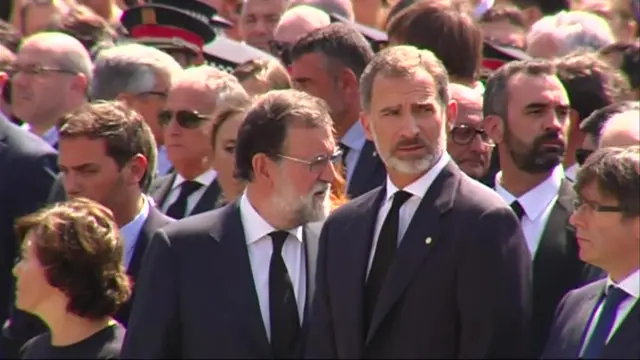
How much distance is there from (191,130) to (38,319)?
162 centimetres

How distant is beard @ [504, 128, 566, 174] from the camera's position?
789 centimetres

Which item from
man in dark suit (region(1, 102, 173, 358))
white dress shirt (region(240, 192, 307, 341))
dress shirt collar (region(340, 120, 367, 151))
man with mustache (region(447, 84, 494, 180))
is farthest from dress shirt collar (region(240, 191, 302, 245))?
dress shirt collar (region(340, 120, 367, 151))

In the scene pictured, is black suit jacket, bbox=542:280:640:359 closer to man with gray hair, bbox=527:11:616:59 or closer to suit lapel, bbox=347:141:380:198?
suit lapel, bbox=347:141:380:198

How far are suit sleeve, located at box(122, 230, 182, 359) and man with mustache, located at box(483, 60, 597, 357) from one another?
59.2 inches

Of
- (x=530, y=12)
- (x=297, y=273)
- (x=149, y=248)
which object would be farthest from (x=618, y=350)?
(x=530, y=12)

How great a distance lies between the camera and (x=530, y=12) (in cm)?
1286

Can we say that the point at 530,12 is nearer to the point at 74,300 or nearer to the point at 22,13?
the point at 22,13

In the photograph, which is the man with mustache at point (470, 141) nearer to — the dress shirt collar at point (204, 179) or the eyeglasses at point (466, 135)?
the eyeglasses at point (466, 135)

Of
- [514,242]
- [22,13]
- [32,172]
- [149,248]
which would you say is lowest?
[22,13]

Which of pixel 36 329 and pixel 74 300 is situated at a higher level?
pixel 74 300

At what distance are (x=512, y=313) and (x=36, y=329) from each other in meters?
2.41

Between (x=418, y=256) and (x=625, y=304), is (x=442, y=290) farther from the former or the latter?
(x=625, y=304)

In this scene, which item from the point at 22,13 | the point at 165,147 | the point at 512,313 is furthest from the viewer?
the point at 22,13

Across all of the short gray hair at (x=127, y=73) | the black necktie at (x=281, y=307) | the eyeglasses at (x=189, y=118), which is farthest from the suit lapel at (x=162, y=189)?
the black necktie at (x=281, y=307)
